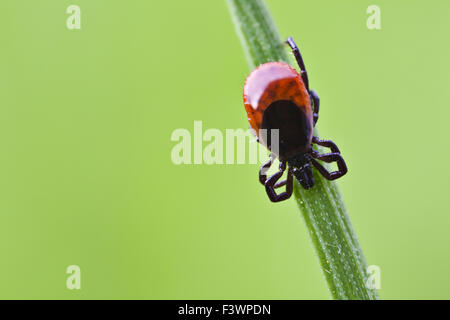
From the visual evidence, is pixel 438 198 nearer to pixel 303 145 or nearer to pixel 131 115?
pixel 303 145

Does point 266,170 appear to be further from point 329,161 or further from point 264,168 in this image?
point 329,161

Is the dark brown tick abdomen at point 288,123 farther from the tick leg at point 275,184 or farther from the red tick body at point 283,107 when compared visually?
Answer: the tick leg at point 275,184

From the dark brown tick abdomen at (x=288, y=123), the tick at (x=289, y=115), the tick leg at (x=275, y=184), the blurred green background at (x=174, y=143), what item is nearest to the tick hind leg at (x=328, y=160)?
the tick at (x=289, y=115)

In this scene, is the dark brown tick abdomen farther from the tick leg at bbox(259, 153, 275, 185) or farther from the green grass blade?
the green grass blade

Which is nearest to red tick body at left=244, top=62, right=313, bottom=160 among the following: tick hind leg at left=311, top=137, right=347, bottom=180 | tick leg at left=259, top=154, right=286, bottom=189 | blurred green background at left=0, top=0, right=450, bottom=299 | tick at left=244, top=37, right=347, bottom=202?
tick at left=244, top=37, right=347, bottom=202

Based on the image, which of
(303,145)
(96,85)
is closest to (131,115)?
(96,85)

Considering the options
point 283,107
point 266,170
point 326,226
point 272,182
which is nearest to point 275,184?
point 272,182
